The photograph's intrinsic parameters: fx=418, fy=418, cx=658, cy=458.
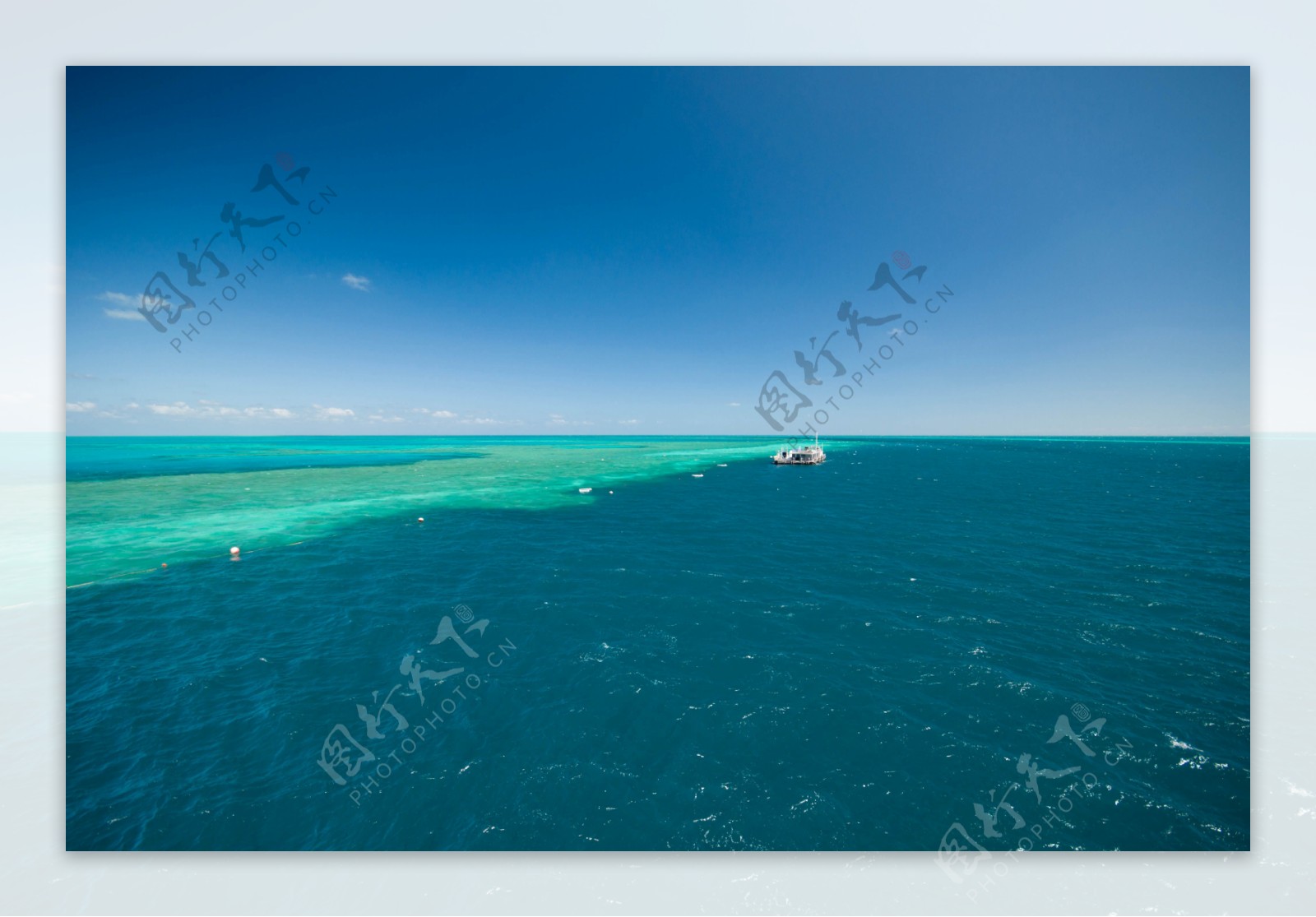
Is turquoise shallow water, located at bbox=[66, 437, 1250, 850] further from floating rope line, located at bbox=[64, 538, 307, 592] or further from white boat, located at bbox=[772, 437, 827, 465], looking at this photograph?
white boat, located at bbox=[772, 437, 827, 465]

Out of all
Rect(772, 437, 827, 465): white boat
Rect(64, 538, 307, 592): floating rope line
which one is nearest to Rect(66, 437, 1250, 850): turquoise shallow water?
Rect(64, 538, 307, 592): floating rope line

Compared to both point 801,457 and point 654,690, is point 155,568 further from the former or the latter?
point 801,457

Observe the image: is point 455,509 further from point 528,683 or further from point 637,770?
point 637,770

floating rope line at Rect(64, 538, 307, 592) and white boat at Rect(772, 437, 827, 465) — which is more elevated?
white boat at Rect(772, 437, 827, 465)

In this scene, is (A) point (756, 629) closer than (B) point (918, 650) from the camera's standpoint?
No

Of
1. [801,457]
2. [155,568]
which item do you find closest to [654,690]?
[155,568]

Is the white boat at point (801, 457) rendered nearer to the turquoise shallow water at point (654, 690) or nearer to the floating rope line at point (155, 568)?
the turquoise shallow water at point (654, 690)

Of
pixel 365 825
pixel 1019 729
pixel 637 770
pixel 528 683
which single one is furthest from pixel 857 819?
pixel 365 825

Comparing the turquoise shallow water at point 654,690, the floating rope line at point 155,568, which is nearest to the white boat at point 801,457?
the turquoise shallow water at point 654,690
